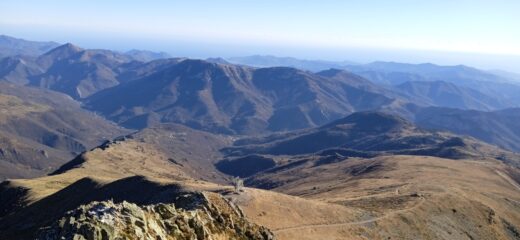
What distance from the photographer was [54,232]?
36.5 meters

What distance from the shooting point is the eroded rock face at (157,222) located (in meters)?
35.9

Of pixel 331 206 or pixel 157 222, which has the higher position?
pixel 157 222

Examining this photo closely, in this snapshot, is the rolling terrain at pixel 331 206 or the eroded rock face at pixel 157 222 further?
the rolling terrain at pixel 331 206

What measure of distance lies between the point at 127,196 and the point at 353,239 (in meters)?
65.1

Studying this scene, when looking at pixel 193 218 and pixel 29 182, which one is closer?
pixel 193 218

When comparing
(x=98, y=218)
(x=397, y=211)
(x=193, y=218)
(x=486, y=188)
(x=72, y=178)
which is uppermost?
(x=98, y=218)

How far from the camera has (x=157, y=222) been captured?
42625mm

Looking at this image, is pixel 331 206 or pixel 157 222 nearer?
pixel 157 222

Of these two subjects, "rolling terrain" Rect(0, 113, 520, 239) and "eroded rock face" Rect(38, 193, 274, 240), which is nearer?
"eroded rock face" Rect(38, 193, 274, 240)

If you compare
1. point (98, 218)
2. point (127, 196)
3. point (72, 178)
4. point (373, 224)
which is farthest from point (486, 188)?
point (98, 218)

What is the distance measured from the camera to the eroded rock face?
118ft

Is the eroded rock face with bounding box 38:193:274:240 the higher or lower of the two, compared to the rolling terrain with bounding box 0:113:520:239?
higher

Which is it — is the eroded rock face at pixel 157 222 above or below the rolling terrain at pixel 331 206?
above

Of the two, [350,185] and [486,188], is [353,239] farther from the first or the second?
[486,188]
